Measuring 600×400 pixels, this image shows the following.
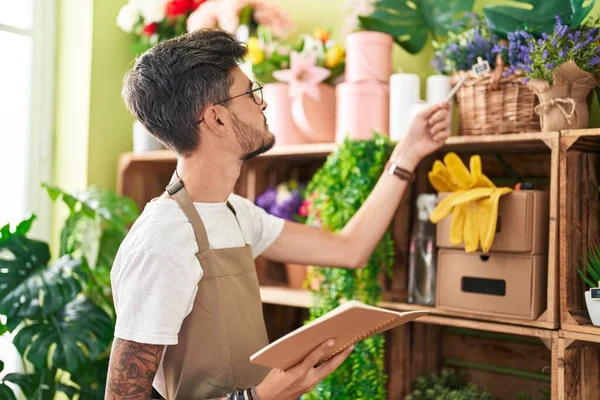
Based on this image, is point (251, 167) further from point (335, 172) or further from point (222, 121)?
point (222, 121)

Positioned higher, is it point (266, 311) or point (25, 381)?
point (266, 311)

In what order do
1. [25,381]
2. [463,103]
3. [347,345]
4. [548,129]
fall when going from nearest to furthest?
[347,345]
[548,129]
[463,103]
[25,381]

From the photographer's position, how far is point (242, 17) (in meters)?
2.49

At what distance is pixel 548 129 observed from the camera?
5.61 feet

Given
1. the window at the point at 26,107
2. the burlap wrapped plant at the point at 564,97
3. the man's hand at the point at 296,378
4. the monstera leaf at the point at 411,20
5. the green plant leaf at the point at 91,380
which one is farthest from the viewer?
the window at the point at 26,107

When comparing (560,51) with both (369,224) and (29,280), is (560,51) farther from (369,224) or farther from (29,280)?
(29,280)

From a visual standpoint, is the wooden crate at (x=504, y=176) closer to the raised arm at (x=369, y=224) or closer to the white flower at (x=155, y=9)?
the raised arm at (x=369, y=224)

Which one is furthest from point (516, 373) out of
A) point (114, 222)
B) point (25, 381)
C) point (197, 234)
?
point (25, 381)

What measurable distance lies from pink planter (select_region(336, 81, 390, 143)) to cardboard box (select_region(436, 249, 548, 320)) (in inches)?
17.7

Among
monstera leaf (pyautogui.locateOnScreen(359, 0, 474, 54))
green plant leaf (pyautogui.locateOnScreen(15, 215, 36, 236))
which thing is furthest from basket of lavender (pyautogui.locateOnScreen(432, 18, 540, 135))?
green plant leaf (pyautogui.locateOnScreen(15, 215, 36, 236))

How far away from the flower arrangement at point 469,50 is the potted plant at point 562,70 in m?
0.11

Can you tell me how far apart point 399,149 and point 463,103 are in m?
0.21

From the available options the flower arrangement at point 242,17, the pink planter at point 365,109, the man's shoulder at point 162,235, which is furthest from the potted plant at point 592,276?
the flower arrangement at point 242,17

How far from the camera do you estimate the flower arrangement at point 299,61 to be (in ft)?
7.27
